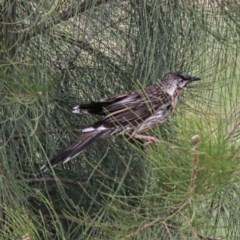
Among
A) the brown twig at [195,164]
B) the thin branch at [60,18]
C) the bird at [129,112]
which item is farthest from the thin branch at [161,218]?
the thin branch at [60,18]

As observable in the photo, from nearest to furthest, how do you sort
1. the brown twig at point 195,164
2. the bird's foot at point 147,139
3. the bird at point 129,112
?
the brown twig at point 195,164 → the bird's foot at point 147,139 → the bird at point 129,112

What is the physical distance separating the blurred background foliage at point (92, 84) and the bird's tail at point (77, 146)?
0.03 metres

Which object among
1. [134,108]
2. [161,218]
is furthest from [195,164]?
[134,108]

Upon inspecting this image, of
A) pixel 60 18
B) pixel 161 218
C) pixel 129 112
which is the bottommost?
pixel 161 218

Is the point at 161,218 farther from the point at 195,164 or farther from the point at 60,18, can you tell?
the point at 60,18

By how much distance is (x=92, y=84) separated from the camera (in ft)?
5.33

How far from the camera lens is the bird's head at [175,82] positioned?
4.79 ft

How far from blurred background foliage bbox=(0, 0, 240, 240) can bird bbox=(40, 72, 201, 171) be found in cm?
3

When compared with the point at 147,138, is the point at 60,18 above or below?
above

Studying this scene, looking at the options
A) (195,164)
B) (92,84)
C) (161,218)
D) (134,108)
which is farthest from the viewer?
(92,84)

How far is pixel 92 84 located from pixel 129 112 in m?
0.21

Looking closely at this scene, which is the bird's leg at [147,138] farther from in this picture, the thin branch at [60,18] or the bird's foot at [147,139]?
the thin branch at [60,18]

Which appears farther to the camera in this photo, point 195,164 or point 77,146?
point 77,146

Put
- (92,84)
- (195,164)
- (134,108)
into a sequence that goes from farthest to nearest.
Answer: (92,84) → (134,108) → (195,164)
